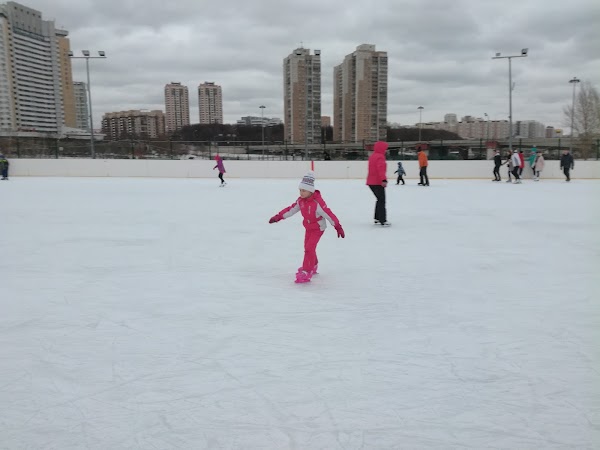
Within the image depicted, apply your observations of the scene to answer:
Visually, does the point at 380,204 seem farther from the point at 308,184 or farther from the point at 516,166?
the point at 516,166

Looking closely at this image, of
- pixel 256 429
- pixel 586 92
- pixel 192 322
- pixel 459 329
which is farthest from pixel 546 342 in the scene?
pixel 586 92

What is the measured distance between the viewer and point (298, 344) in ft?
9.02

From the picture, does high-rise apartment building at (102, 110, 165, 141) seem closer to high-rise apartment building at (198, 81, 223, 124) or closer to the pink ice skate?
high-rise apartment building at (198, 81, 223, 124)

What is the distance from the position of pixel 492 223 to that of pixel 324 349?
219 inches

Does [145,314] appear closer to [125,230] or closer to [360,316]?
[360,316]

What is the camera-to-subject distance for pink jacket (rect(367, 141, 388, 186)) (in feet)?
22.1

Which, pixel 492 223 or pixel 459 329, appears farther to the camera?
pixel 492 223

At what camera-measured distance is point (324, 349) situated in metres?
2.69

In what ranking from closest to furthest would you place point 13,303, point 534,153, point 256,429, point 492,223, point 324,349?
point 256,429, point 324,349, point 13,303, point 492,223, point 534,153

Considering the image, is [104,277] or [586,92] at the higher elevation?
[586,92]

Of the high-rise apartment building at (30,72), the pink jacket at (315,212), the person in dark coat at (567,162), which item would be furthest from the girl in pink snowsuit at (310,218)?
the high-rise apartment building at (30,72)

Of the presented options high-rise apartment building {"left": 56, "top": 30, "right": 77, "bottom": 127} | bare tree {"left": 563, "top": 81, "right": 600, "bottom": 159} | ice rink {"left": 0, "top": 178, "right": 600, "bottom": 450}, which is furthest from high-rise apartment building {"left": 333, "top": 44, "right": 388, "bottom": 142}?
high-rise apartment building {"left": 56, "top": 30, "right": 77, "bottom": 127}

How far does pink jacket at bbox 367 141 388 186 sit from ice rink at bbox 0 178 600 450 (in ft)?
3.80

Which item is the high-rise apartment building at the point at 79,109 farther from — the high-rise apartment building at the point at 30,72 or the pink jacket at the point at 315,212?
the pink jacket at the point at 315,212
